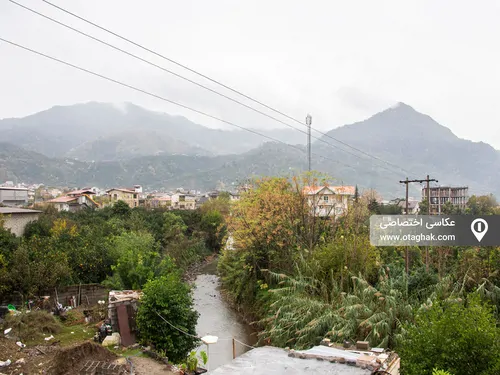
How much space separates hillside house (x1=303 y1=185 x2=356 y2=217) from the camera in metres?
18.5

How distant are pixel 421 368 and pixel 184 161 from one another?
181 metres

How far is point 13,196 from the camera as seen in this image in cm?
5606

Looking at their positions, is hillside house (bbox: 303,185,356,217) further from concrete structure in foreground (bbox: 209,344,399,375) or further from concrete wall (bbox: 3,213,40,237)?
concrete wall (bbox: 3,213,40,237)

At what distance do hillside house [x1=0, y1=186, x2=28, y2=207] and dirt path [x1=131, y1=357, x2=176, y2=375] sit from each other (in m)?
49.8

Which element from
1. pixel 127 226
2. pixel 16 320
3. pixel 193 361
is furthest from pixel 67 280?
pixel 127 226

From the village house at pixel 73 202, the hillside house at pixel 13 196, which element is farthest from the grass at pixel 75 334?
the hillside house at pixel 13 196

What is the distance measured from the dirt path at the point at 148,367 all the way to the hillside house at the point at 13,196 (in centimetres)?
4985

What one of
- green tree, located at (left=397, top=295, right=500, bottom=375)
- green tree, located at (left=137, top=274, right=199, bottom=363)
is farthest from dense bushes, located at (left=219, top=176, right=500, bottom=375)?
green tree, located at (left=137, top=274, right=199, bottom=363)

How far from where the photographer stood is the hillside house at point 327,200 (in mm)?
18453

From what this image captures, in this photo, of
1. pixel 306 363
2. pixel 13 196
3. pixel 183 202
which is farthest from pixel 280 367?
pixel 183 202

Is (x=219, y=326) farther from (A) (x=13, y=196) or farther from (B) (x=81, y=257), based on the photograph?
(A) (x=13, y=196)

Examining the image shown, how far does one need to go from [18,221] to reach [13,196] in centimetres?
3466

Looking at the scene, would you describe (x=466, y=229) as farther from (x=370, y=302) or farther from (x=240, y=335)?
(x=240, y=335)

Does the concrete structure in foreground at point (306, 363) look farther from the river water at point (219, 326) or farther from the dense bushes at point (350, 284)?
Answer: the river water at point (219, 326)
